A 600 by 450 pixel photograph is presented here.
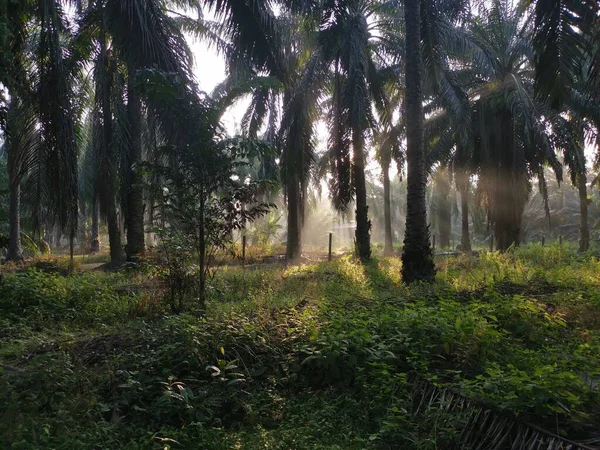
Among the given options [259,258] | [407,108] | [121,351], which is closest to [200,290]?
[121,351]

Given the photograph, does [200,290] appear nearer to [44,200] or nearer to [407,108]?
[44,200]

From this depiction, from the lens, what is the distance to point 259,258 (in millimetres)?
18828

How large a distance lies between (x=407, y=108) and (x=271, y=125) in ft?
27.8

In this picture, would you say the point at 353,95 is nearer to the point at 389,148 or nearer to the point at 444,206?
the point at 389,148

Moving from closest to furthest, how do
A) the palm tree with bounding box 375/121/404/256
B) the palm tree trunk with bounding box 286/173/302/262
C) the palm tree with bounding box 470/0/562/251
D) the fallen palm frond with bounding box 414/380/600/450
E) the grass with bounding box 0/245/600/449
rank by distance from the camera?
1. the fallen palm frond with bounding box 414/380/600/450
2. the grass with bounding box 0/245/600/449
3. the palm tree with bounding box 470/0/562/251
4. the palm tree with bounding box 375/121/404/256
5. the palm tree trunk with bounding box 286/173/302/262

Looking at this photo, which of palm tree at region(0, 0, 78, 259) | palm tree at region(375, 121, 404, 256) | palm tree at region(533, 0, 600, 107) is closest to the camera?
palm tree at region(0, 0, 78, 259)

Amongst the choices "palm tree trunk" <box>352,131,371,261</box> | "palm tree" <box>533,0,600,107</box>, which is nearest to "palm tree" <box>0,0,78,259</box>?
"palm tree" <box>533,0,600,107</box>

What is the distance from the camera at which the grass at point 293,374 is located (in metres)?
3.51

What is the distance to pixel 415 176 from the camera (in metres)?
10.0

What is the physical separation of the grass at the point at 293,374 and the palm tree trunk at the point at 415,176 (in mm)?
3146

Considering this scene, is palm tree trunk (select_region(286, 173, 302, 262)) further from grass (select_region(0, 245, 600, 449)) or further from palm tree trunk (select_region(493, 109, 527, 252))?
grass (select_region(0, 245, 600, 449))

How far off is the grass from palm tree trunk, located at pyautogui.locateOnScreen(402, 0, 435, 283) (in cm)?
315

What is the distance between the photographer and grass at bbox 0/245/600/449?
11.5 ft

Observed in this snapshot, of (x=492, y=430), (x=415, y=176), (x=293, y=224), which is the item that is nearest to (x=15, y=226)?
(x=293, y=224)
